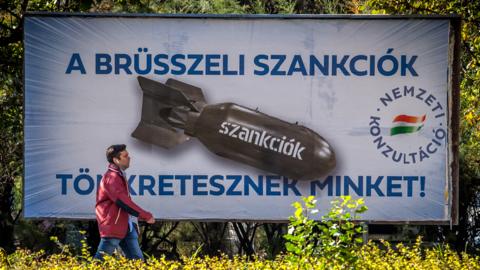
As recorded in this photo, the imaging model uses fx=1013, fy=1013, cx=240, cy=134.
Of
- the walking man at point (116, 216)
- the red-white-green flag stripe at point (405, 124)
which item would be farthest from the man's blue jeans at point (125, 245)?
the red-white-green flag stripe at point (405, 124)

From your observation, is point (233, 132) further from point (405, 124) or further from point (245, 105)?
point (405, 124)

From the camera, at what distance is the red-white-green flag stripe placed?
1146cm

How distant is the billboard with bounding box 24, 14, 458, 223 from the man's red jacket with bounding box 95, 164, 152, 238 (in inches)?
16.6

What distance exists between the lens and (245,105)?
11500mm

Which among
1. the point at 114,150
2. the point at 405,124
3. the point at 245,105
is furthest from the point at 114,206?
the point at 405,124

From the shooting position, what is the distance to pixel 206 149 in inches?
454

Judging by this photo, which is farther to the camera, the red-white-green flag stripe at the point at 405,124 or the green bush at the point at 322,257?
the red-white-green flag stripe at the point at 405,124

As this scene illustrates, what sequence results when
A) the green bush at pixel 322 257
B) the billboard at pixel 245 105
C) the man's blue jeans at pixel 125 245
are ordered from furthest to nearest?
the billboard at pixel 245 105, the man's blue jeans at pixel 125 245, the green bush at pixel 322 257

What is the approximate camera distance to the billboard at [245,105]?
11398mm

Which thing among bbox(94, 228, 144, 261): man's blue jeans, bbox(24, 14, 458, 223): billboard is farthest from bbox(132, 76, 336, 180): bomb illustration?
bbox(94, 228, 144, 261): man's blue jeans

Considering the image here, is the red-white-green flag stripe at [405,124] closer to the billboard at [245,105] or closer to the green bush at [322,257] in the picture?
the billboard at [245,105]

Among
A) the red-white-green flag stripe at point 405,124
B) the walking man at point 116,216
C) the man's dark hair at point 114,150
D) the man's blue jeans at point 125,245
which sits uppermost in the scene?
the red-white-green flag stripe at point 405,124

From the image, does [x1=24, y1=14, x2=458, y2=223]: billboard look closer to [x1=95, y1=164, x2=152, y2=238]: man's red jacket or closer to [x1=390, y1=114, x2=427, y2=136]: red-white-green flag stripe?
[x1=390, y1=114, x2=427, y2=136]: red-white-green flag stripe

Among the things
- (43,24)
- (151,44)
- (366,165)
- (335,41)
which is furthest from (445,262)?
(43,24)
